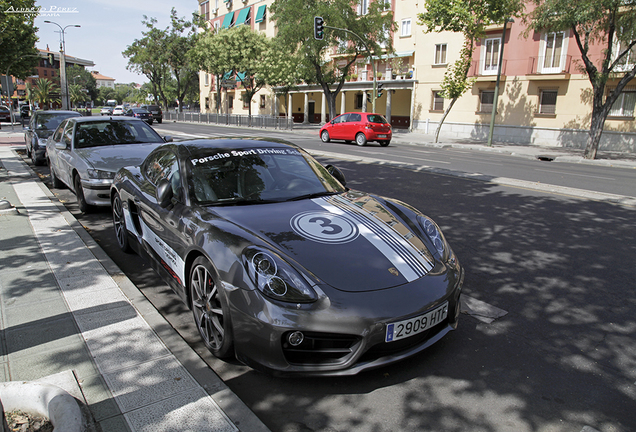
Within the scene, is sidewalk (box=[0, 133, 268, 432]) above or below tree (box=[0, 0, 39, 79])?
below

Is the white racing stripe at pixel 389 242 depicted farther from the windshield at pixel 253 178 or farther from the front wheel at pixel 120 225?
the front wheel at pixel 120 225

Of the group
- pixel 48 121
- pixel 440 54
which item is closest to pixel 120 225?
pixel 48 121

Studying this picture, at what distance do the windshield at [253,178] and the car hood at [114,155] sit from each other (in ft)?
12.2

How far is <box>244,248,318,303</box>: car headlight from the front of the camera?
2691mm

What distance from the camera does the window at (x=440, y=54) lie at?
32.7 m

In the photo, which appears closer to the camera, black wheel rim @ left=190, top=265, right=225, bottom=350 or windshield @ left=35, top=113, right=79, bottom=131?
black wheel rim @ left=190, top=265, right=225, bottom=350

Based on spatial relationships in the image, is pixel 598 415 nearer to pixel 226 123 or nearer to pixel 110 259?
pixel 110 259

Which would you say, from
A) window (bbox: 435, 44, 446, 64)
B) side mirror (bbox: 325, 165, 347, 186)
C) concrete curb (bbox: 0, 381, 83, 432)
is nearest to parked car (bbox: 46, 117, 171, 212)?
side mirror (bbox: 325, 165, 347, 186)

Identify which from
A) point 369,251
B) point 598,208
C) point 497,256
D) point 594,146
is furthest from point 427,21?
point 369,251

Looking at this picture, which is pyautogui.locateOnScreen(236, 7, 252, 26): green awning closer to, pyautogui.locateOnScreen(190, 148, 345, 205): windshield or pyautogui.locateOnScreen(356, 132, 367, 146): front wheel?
pyautogui.locateOnScreen(356, 132, 367, 146): front wheel

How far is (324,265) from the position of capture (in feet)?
9.56

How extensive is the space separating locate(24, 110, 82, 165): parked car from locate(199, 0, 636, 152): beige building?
72.1 ft

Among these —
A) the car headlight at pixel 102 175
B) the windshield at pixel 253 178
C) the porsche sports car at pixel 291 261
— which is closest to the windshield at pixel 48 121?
the car headlight at pixel 102 175

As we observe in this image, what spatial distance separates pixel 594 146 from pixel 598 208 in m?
14.7
